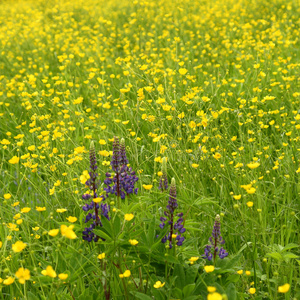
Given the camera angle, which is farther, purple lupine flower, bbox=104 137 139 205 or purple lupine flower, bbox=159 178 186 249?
purple lupine flower, bbox=104 137 139 205

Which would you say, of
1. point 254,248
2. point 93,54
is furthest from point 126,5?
point 254,248

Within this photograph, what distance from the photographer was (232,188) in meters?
2.17

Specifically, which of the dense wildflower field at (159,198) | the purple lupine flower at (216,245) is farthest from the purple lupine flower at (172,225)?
the purple lupine flower at (216,245)

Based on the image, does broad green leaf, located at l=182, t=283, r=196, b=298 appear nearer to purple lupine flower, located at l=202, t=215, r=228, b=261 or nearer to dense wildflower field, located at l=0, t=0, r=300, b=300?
dense wildflower field, located at l=0, t=0, r=300, b=300

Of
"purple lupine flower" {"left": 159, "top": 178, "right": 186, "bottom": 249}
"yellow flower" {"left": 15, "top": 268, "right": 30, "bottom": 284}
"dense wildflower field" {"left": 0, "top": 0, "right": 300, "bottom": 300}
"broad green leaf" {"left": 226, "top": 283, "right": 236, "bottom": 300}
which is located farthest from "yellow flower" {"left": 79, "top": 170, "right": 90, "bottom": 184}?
"broad green leaf" {"left": 226, "top": 283, "right": 236, "bottom": 300}

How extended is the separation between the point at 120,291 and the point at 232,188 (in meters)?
0.96

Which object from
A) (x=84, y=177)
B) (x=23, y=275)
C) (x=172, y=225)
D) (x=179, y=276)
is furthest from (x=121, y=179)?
(x=23, y=275)

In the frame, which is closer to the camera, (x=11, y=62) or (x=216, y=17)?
(x=11, y=62)

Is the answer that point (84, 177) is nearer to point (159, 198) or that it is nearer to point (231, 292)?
point (159, 198)

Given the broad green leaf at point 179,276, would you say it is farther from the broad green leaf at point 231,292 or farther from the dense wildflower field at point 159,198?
the broad green leaf at point 231,292

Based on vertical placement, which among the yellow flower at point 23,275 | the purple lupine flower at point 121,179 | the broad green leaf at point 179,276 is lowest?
the broad green leaf at point 179,276

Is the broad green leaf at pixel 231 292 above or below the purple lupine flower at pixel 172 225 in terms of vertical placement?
below

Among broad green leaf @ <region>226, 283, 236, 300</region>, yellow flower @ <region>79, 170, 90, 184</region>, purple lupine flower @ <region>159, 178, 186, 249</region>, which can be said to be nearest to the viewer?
broad green leaf @ <region>226, 283, 236, 300</region>

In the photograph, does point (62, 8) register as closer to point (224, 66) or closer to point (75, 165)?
point (224, 66)
